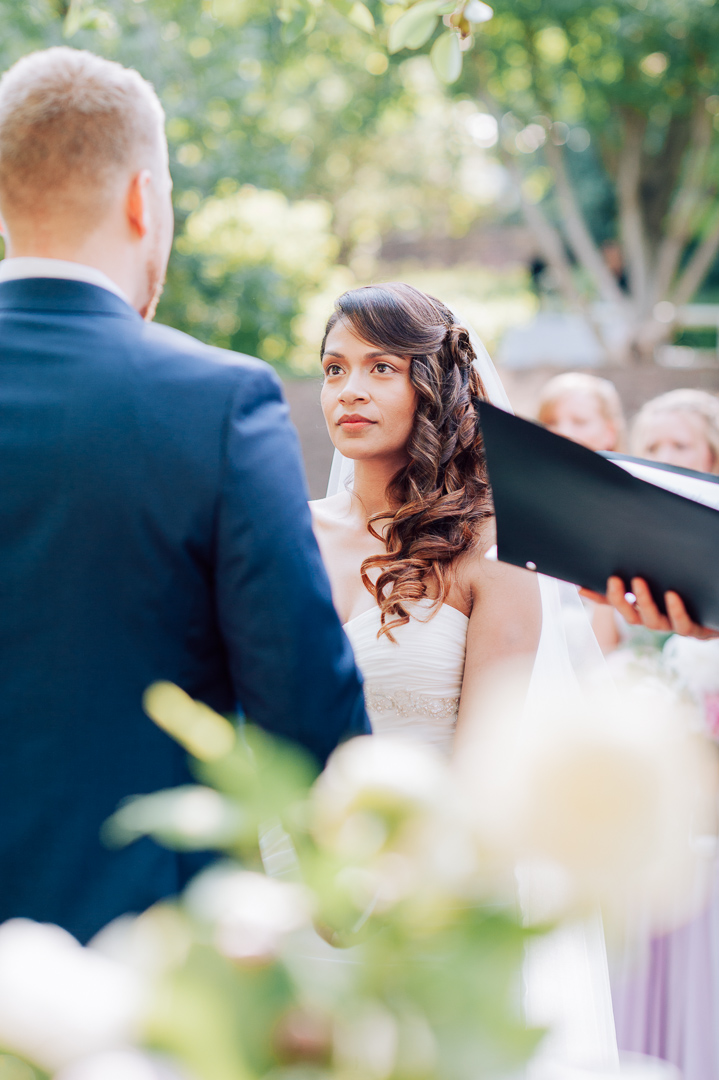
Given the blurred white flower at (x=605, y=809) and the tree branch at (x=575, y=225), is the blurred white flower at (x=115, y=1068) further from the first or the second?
the tree branch at (x=575, y=225)

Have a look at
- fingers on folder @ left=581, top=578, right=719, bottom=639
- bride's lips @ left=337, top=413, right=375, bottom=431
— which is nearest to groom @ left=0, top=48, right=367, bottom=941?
fingers on folder @ left=581, top=578, right=719, bottom=639

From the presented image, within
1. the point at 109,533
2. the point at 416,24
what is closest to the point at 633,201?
the point at 416,24

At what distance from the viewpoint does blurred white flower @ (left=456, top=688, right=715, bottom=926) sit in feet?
1.22

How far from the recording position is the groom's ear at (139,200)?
1370 mm

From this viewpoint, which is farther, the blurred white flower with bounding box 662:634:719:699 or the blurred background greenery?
the blurred background greenery

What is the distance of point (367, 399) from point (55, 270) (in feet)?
3.63

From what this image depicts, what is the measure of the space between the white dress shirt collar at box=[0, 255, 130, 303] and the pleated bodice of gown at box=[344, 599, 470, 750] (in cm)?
119

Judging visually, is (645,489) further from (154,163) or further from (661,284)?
(661,284)

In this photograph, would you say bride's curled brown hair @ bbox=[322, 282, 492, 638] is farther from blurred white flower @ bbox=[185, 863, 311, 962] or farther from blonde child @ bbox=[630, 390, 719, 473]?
blurred white flower @ bbox=[185, 863, 311, 962]

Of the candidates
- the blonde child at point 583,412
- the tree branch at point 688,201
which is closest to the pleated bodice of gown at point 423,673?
the blonde child at point 583,412

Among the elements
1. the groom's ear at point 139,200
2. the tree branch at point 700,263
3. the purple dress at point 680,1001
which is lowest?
the purple dress at point 680,1001

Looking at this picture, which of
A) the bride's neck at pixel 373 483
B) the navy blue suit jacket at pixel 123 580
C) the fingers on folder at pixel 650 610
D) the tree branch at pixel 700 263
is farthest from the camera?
the tree branch at pixel 700 263

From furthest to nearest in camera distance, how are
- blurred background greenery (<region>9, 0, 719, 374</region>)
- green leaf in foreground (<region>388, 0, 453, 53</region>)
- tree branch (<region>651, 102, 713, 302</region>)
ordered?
tree branch (<region>651, 102, 713, 302</region>), blurred background greenery (<region>9, 0, 719, 374</region>), green leaf in foreground (<region>388, 0, 453, 53</region>)

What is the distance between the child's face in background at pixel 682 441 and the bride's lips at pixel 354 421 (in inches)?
71.5
